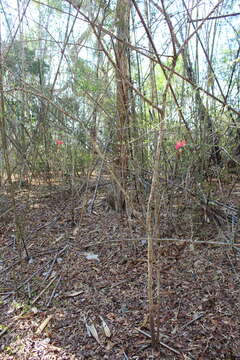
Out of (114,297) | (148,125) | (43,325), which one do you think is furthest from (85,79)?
(43,325)

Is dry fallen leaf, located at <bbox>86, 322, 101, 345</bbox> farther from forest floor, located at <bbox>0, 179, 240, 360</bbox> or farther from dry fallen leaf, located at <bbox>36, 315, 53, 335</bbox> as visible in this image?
dry fallen leaf, located at <bbox>36, 315, 53, 335</bbox>

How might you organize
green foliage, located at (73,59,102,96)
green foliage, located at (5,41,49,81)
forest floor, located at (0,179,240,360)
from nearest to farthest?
forest floor, located at (0,179,240,360) < green foliage, located at (73,59,102,96) < green foliage, located at (5,41,49,81)

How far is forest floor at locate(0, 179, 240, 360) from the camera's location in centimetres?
123

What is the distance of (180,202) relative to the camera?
1.89 m

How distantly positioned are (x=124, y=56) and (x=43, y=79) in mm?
1242

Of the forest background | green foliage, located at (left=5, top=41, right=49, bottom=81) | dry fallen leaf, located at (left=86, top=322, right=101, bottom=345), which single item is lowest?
dry fallen leaf, located at (left=86, top=322, right=101, bottom=345)

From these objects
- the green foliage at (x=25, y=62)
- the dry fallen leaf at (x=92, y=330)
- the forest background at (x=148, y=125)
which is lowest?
the dry fallen leaf at (x=92, y=330)

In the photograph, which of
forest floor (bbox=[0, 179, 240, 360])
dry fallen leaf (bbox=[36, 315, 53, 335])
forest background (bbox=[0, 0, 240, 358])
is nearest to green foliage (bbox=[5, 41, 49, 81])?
forest background (bbox=[0, 0, 240, 358])

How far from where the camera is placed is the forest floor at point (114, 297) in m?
1.23

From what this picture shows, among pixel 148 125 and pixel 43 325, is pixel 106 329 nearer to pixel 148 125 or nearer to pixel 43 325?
pixel 43 325

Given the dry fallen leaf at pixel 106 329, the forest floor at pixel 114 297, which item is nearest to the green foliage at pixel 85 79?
the forest floor at pixel 114 297

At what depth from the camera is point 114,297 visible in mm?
1529

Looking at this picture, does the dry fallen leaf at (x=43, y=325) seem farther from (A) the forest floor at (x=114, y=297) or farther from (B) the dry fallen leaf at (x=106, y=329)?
(B) the dry fallen leaf at (x=106, y=329)

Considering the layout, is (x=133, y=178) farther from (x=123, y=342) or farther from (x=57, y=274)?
(x=123, y=342)
